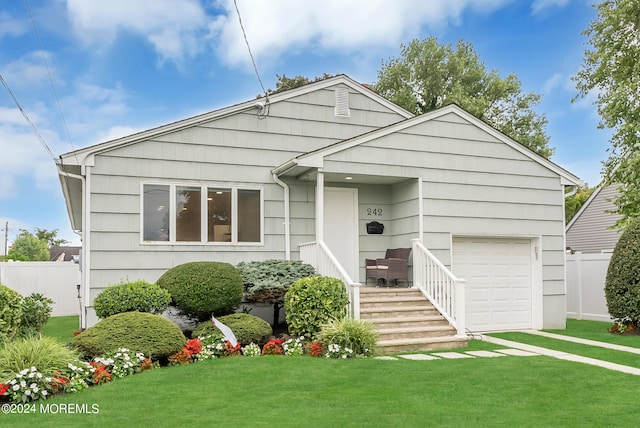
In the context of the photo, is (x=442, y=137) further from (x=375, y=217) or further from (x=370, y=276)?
(x=370, y=276)

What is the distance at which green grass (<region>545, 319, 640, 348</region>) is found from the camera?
10.5 m

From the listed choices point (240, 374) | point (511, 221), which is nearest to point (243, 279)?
point (240, 374)

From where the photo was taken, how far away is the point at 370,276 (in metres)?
11.7

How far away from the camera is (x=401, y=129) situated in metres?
11.4

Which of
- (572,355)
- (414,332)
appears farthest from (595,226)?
(414,332)

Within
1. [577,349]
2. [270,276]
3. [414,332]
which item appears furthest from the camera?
[270,276]

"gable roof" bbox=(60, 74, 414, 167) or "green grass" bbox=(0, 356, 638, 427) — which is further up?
"gable roof" bbox=(60, 74, 414, 167)

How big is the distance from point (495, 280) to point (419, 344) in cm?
378

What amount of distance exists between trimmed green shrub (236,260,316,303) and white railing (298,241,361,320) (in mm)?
214

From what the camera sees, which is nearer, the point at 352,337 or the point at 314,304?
the point at 352,337

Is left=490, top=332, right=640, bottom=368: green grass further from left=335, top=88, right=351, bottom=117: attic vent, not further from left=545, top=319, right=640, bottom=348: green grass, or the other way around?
left=335, top=88, right=351, bottom=117: attic vent

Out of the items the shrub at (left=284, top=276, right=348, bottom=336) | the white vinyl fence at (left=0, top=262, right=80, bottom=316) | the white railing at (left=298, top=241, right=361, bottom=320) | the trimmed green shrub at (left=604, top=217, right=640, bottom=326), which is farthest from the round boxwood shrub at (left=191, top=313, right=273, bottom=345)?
the white vinyl fence at (left=0, top=262, right=80, bottom=316)

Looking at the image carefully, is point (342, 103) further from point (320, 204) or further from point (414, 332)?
point (414, 332)

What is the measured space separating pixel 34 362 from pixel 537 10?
15806mm
